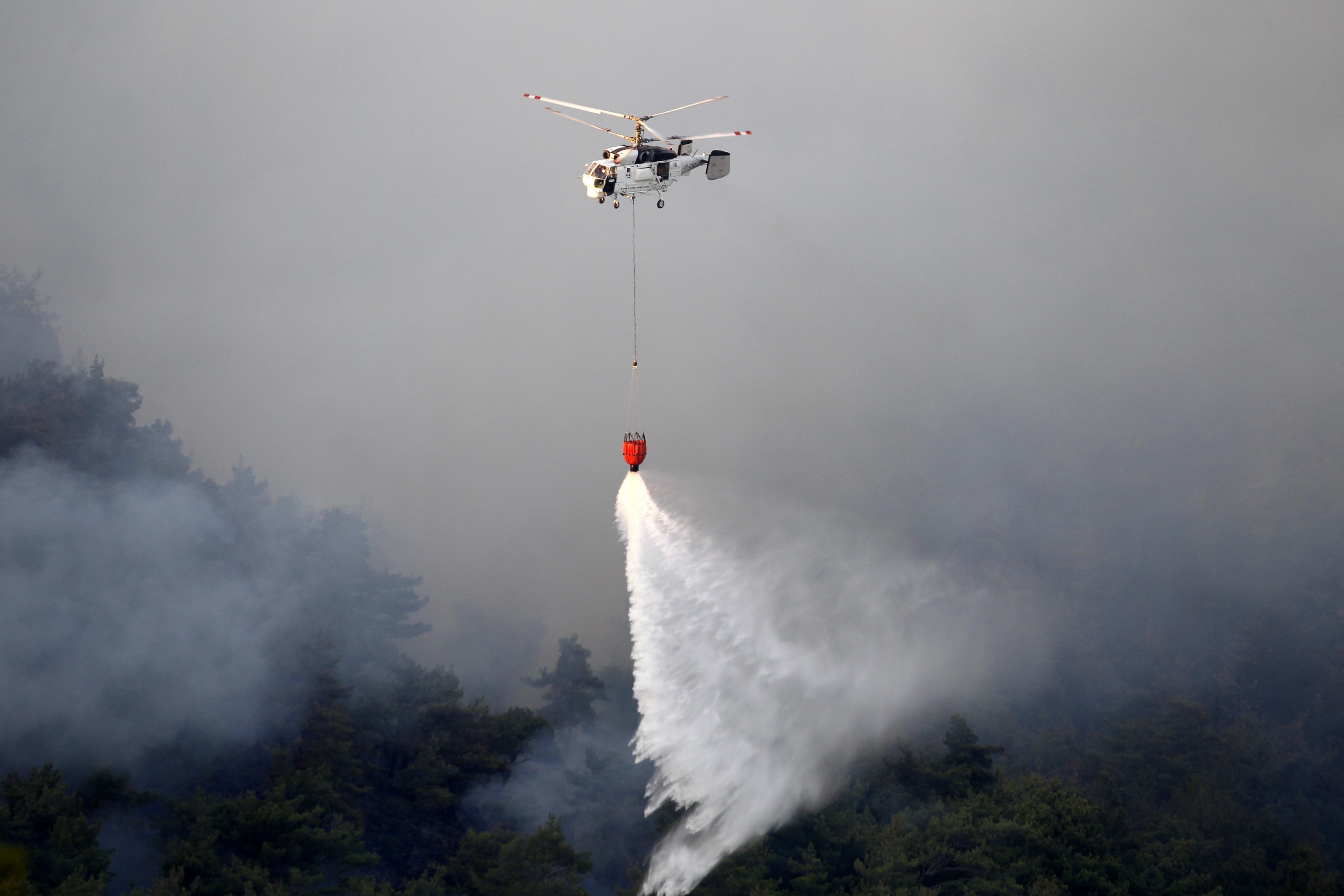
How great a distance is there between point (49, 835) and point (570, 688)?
34.8 meters

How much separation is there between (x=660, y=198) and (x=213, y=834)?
2886cm

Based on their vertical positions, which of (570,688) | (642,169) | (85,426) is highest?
(642,169)

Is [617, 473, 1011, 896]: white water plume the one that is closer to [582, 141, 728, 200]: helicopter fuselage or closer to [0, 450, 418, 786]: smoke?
[582, 141, 728, 200]: helicopter fuselage

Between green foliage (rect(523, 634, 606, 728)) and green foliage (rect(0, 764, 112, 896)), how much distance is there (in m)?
32.4

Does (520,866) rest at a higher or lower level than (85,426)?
lower

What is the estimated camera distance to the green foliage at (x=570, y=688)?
221 feet

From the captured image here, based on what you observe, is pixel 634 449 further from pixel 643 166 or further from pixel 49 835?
pixel 49 835

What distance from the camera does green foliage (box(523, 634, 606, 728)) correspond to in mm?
67312

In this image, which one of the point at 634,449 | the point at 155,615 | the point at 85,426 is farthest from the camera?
the point at 85,426

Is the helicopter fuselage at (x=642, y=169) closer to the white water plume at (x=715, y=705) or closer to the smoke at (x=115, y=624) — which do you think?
the white water plume at (x=715, y=705)

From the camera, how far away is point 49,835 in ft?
122

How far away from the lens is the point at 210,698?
49.0m

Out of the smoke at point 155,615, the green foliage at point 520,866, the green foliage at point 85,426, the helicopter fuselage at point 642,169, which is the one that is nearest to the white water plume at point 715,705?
the green foliage at point 520,866

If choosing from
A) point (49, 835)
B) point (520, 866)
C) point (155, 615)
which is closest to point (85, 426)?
point (155, 615)
